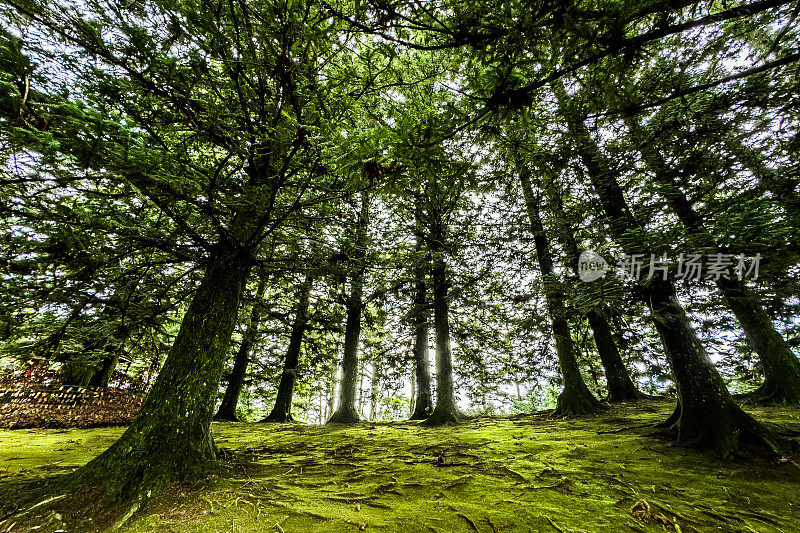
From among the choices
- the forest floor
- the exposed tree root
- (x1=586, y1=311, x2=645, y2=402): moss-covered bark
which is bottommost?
the forest floor

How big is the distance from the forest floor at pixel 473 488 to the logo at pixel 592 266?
2689 millimetres

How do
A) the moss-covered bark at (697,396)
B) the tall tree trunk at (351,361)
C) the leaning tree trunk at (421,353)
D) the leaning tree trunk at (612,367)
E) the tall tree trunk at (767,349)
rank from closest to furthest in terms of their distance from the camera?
the moss-covered bark at (697,396) → the tall tree trunk at (767,349) → the leaning tree trunk at (612,367) → the tall tree trunk at (351,361) → the leaning tree trunk at (421,353)

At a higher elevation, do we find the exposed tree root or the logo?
the logo

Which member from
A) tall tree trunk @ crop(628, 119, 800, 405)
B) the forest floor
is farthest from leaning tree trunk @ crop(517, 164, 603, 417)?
tall tree trunk @ crop(628, 119, 800, 405)

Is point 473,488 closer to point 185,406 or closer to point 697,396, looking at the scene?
point 185,406

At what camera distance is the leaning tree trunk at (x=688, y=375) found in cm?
397

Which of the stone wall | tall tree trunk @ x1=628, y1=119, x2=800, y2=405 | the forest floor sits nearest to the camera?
the forest floor

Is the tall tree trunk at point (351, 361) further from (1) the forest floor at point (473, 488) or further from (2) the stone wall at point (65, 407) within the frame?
(2) the stone wall at point (65, 407)

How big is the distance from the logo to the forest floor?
106 inches

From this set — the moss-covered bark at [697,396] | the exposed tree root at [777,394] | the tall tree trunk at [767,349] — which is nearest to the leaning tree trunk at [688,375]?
the moss-covered bark at [697,396]

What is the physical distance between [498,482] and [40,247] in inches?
234

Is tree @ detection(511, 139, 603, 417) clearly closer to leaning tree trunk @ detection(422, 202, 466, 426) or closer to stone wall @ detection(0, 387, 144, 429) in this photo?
leaning tree trunk @ detection(422, 202, 466, 426)

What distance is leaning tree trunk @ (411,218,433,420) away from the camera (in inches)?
408

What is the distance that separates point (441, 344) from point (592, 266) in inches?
196
